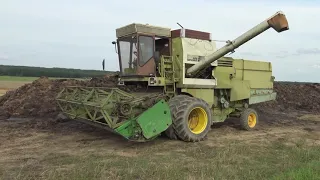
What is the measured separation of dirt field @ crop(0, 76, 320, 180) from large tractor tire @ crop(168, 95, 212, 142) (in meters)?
0.25

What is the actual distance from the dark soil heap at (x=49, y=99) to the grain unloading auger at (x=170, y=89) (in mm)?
3865

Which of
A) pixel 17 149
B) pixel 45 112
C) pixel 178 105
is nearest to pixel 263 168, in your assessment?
pixel 178 105

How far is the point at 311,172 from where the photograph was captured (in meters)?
5.99

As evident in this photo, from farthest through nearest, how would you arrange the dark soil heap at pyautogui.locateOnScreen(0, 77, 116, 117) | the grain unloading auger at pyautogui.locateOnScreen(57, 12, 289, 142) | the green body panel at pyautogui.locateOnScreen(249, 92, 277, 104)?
1. the dark soil heap at pyautogui.locateOnScreen(0, 77, 116, 117)
2. the green body panel at pyautogui.locateOnScreen(249, 92, 277, 104)
3. the grain unloading auger at pyautogui.locateOnScreen(57, 12, 289, 142)

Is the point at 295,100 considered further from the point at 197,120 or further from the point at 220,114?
the point at 197,120

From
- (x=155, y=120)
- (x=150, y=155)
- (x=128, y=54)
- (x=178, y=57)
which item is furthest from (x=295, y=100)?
(x=150, y=155)

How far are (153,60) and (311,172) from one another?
5.51 meters

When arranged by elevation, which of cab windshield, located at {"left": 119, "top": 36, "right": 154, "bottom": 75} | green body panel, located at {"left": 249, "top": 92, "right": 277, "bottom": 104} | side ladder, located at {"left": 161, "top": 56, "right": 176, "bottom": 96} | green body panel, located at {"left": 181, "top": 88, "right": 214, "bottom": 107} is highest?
cab windshield, located at {"left": 119, "top": 36, "right": 154, "bottom": 75}

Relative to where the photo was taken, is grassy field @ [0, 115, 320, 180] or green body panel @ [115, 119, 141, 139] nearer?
grassy field @ [0, 115, 320, 180]

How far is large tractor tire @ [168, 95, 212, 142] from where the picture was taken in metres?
9.03

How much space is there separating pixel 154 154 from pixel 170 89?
9.34ft

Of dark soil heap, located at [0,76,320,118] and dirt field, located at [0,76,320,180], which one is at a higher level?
dark soil heap, located at [0,76,320,118]

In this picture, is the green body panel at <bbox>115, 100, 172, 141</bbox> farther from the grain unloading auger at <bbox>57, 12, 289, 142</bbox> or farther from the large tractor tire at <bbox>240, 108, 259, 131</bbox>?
the large tractor tire at <bbox>240, 108, 259, 131</bbox>

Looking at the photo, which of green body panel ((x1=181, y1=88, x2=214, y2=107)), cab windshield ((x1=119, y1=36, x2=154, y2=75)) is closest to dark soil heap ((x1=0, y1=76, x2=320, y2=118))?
cab windshield ((x1=119, y1=36, x2=154, y2=75))
